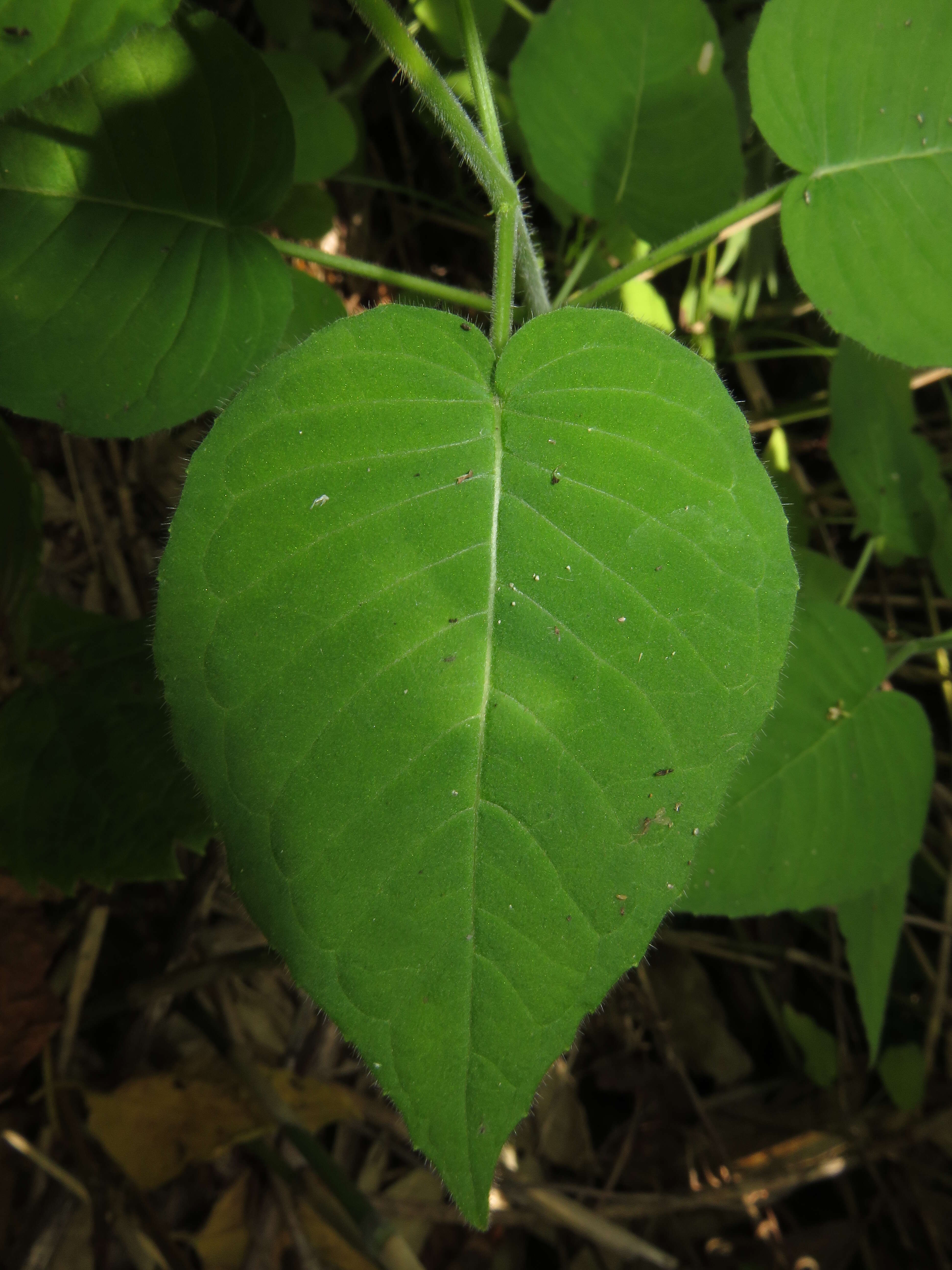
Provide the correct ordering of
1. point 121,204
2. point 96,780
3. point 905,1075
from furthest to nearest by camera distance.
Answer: point 905,1075 → point 96,780 → point 121,204

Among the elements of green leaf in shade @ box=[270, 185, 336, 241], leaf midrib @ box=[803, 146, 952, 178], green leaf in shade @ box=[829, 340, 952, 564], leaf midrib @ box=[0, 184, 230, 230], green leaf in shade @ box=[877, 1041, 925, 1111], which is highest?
leaf midrib @ box=[0, 184, 230, 230]

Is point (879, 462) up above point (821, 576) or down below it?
above

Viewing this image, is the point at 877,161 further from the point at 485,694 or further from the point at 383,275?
the point at 485,694

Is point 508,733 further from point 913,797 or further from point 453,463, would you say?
point 913,797

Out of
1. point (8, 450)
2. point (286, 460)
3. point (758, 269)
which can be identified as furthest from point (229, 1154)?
point (758, 269)

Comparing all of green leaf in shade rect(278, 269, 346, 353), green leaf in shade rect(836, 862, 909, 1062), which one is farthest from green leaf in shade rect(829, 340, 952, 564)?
green leaf in shade rect(278, 269, 346, 353)

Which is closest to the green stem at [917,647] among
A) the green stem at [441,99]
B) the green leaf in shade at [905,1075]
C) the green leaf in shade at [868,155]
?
the green leaf in shade at [868,155]

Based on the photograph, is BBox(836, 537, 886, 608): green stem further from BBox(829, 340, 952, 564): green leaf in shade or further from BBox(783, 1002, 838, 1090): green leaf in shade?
BBox(783, 1002, 838, 1090): green leaf in shade

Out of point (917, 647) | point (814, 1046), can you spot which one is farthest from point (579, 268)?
point (814, 1046)
